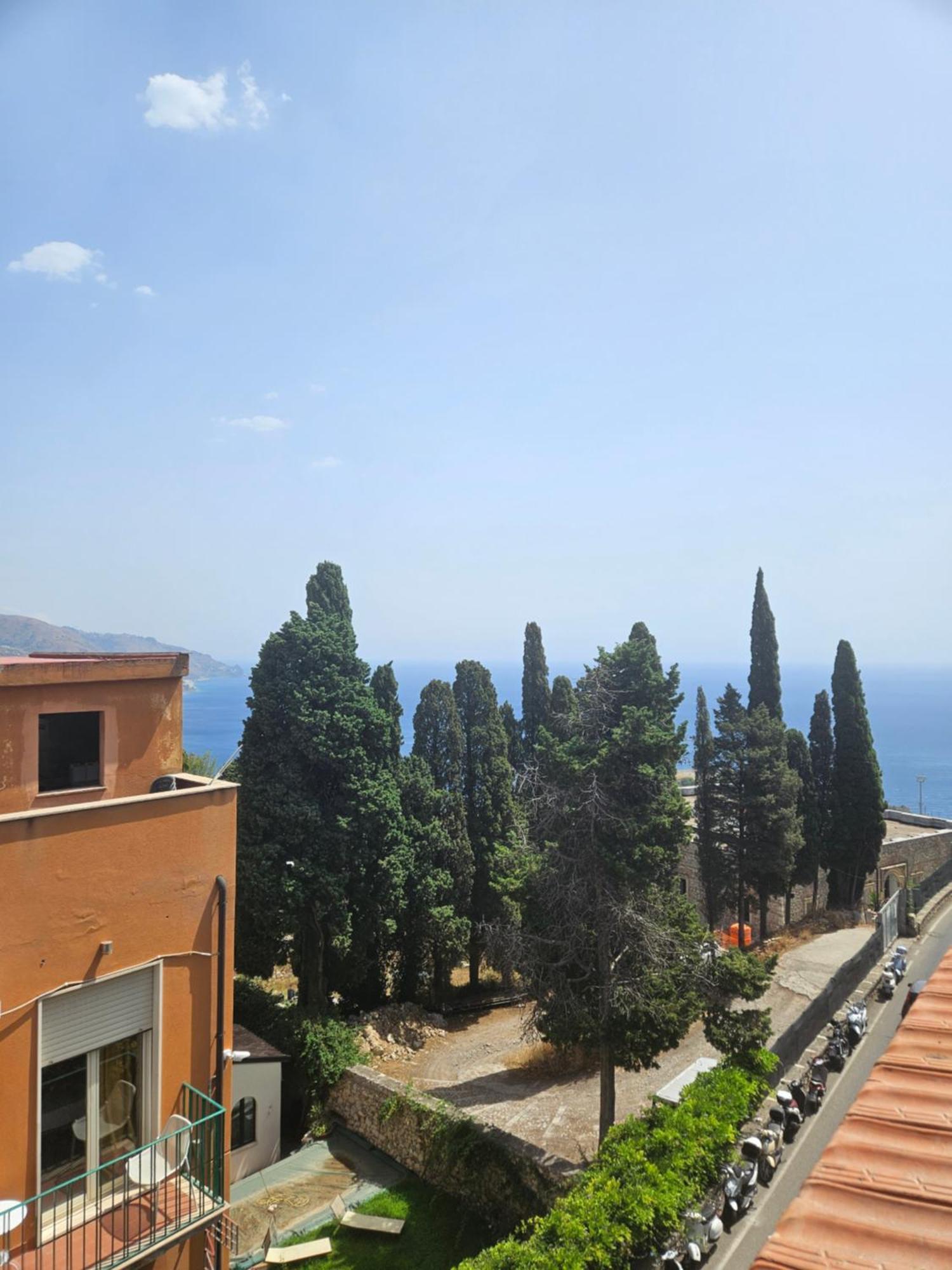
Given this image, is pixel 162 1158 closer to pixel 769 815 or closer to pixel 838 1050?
pixel 838 1050

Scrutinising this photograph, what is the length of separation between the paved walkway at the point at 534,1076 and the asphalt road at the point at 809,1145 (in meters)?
2.48

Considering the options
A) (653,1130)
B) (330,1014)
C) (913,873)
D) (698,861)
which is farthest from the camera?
(913,873)

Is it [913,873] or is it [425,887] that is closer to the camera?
[425,887]

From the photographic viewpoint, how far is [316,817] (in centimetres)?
1853

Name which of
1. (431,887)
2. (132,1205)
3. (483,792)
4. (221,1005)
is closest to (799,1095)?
(221,1005)

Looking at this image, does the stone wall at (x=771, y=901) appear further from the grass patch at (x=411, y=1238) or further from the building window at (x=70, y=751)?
the building window at (x=70, y=751)

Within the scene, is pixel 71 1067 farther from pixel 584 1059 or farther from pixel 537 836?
pixel 584 1059

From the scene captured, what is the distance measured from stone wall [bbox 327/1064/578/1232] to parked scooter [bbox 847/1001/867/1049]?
241 inches

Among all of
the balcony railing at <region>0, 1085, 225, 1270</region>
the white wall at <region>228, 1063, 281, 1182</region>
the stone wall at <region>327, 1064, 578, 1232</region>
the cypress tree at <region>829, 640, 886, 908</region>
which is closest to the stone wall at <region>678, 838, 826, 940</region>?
the cypress tree at <region>829, 640, 886, 908</region>

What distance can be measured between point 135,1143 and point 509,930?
9037 millimetres

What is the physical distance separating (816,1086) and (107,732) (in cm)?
1199

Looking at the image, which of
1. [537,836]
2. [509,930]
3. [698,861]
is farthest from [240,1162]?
[698,861]

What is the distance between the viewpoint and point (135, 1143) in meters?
6.71

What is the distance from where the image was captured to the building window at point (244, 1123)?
46.3ft
